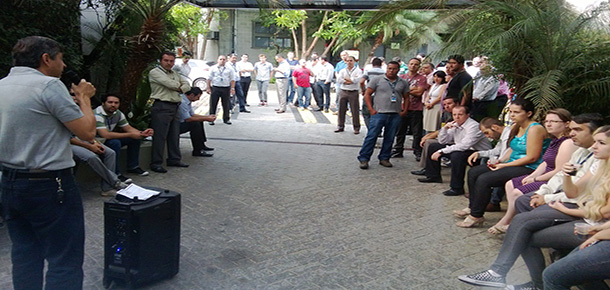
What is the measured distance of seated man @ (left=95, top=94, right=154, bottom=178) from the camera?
21.9 feet

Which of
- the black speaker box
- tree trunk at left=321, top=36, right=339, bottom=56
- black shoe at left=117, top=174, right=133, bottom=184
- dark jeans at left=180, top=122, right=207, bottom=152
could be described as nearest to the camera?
the black speaker box

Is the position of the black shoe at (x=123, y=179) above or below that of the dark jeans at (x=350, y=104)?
below

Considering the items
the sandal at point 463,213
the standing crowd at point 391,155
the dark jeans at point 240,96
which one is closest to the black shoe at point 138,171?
the standing crowd at point 391,155

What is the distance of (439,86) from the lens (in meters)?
8.73

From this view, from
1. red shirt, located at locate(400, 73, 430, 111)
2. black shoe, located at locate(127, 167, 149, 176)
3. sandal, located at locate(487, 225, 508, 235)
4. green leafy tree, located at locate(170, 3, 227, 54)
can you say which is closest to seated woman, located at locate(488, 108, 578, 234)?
sandal, located at locate(487, 225, 508, 235)

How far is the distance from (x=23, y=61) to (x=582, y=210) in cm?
397

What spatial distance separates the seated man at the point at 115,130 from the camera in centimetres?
667

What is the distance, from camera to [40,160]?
312cm

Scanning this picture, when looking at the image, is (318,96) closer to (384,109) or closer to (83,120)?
(384,109)

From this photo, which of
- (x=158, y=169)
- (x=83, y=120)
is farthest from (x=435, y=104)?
(x=83, y=120)

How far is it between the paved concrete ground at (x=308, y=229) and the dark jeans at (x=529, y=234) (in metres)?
0.29

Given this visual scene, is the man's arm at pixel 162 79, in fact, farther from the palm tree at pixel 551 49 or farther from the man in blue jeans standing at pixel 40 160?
the man in blue jeans standing at pixel 40 160

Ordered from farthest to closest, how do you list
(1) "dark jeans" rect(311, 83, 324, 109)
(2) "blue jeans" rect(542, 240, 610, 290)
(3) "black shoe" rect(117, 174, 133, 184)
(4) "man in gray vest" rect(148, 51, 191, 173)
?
(1) "dark jeans" rect(311, 83, 324, 109)
(4) "man in gray vest" rect(148, 51, 191, 173)
(3) "black shoe" rect(117, 174, 133, 184)
(2) "blue jeans" rect(542, 240, 610, 290)

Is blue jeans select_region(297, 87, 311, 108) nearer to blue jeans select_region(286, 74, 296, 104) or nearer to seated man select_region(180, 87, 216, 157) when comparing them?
blue jeans select_region(286, 74, 296, 104)
